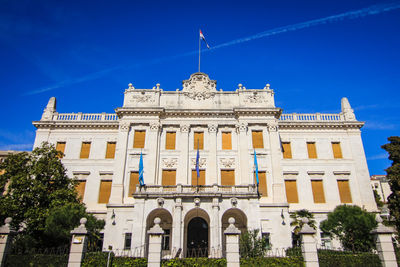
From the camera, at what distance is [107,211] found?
25.1m

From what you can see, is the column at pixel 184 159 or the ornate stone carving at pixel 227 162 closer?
the column at pixel 184 159

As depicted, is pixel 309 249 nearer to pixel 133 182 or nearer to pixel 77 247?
pixel 77 247

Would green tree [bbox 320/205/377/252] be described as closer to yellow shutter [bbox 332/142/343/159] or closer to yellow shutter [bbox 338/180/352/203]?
yellow shutter [bbox 338/180/352/203]

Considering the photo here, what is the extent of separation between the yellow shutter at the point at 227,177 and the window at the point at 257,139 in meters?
3.46

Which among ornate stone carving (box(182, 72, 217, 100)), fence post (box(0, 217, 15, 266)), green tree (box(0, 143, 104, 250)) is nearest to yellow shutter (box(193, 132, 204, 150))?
ornate stone carving (box(182, 72, 217, 100))

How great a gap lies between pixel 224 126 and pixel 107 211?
517 inches

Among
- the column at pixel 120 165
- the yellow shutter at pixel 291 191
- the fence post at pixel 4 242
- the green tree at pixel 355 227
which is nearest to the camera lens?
the fence post at pixel 4 242

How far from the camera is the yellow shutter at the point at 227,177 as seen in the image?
26945mm

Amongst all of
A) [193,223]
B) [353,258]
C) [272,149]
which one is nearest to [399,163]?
[272,149]

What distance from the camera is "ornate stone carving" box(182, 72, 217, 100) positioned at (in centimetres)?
3009

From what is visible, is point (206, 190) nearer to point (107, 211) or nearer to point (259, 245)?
point (259, 245)

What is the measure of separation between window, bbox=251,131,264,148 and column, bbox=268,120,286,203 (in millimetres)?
839

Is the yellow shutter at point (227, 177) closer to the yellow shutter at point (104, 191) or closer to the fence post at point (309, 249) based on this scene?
the yellow shutter at point (104, 191)

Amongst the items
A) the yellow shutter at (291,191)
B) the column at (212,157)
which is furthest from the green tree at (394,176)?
the column at (212,157)
